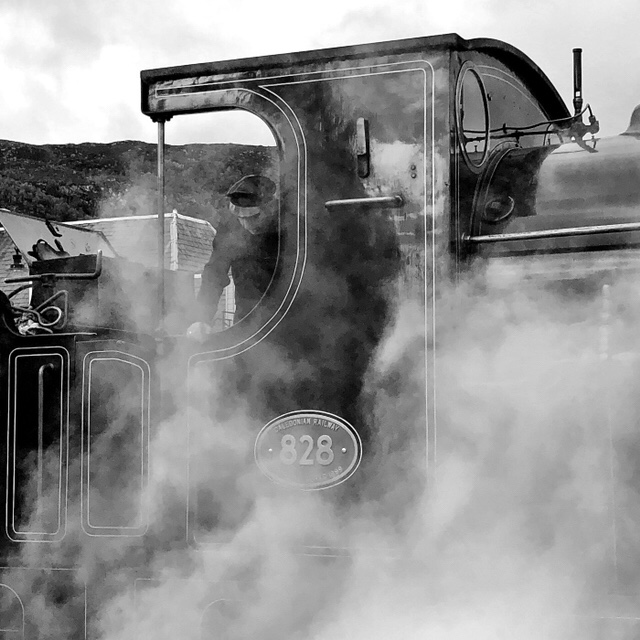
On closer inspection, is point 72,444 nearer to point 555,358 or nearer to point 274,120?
point 274,120

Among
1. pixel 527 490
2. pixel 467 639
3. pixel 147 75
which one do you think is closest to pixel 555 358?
pixel 527 490

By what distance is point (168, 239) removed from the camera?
6555 millimetres

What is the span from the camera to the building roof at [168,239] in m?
4.13

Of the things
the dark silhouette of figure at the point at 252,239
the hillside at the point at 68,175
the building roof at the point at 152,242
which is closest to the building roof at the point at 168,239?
the building roof at the point at 152,242

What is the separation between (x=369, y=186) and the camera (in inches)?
128

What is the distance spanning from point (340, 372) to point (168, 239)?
3.57 metres

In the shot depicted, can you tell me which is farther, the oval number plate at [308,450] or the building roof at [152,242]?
the building roof at [152,242]

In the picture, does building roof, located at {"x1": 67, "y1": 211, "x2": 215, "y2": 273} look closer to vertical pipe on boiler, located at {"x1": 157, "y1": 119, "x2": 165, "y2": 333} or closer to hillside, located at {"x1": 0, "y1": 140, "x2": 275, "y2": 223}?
vertical pipe on boiler, located at {"x1": 157, "y1": 119, "x2": 165, "y2": 333}

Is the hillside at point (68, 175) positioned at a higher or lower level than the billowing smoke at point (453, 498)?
higher

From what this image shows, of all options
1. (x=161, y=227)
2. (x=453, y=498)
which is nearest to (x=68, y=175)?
(x=161, y=227)

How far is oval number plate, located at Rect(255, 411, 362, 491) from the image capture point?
10.5 ft

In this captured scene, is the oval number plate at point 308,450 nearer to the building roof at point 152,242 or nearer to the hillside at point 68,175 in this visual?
the building roof at point 152,242

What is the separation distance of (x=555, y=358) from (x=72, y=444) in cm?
181

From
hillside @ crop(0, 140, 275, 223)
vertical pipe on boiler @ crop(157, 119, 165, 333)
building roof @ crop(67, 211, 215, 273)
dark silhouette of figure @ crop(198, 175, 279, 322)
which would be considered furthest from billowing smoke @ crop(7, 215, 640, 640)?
hillside @ crop(0, 140, 275, 223)
